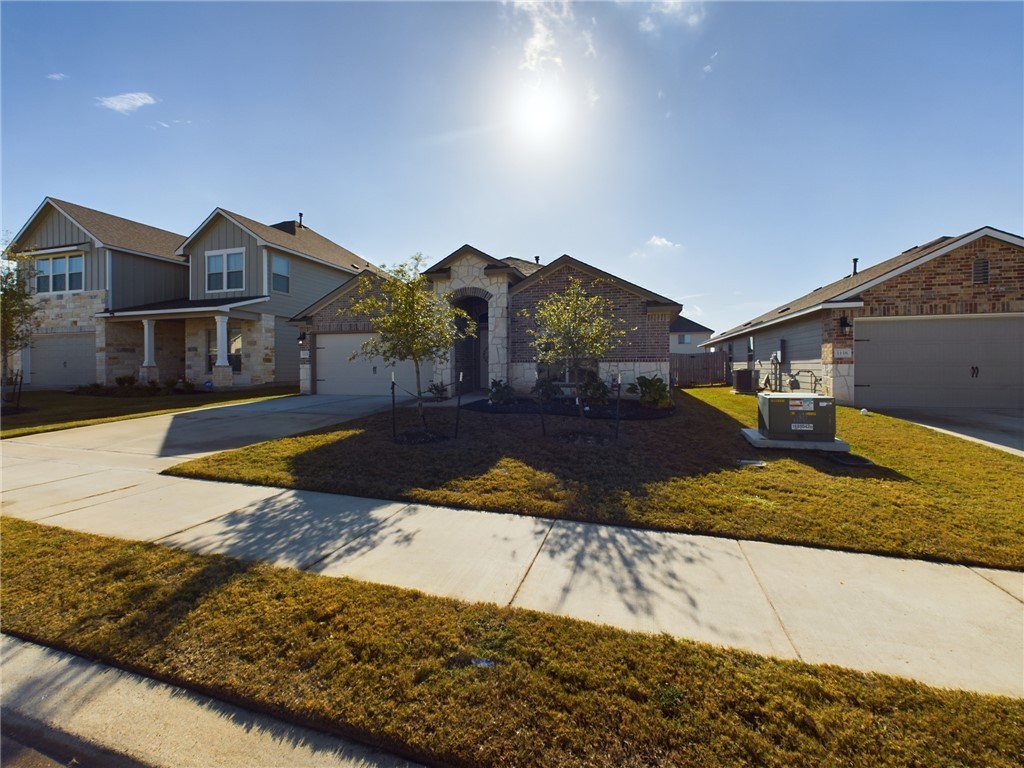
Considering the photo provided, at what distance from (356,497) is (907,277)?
15972mm

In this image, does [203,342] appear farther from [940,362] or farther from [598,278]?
[940,362]

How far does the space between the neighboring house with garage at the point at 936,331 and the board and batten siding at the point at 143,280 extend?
95.9 feet

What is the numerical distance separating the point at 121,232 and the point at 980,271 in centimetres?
3469

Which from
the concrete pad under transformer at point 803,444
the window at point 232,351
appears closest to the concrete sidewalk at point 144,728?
the concrete pad under transformer at point 803,444

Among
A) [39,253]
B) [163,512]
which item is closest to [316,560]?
[163,512]

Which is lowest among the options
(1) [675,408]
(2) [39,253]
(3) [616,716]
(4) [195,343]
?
(3) [616,716]

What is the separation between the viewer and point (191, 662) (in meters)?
2.51

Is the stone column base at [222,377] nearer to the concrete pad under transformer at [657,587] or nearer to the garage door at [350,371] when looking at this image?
the garage door at [350,371]

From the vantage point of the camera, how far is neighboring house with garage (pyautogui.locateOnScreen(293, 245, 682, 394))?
42.1 feet

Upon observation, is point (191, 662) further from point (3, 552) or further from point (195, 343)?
point (195, 343)

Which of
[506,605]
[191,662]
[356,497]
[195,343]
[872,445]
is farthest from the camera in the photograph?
[195,343]

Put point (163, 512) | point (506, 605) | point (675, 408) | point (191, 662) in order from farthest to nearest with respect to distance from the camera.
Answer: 1. point (675, 408)
2. point (163, 512)
3. point (506, 605)
4. point (191, 662)

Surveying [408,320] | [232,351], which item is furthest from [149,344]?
[408,320]

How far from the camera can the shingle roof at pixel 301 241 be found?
19.2 meters
